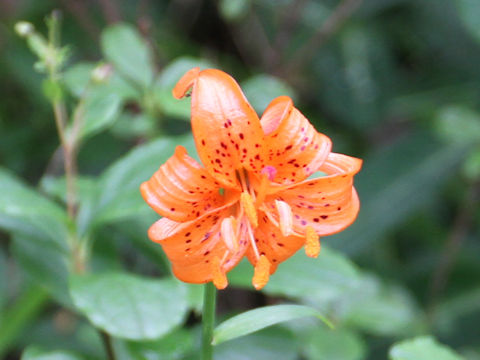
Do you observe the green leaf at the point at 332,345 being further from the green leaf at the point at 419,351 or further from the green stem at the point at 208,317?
the green stem at the point at 208,317

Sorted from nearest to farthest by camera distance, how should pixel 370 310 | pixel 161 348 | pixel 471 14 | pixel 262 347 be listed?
1. pixel 161 348
2. pixel 262 347
3. pixel 370 310
4. pixel 471 14

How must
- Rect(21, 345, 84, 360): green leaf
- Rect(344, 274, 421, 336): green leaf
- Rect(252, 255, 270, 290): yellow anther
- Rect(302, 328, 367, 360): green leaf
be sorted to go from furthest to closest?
Rect(344, 274, 421, 336): green leaf < Rect(302, 328, 367, 360): green leaf < Rect(21, 345, 84, 360): green leaf < Rect(252, 255, 270, 290): yellow anther

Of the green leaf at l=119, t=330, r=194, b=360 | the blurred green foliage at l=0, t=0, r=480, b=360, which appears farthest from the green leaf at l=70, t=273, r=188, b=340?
the green leaf at l=119, t=330, r=194, b=360

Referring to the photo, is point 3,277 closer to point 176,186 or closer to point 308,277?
point 308,277

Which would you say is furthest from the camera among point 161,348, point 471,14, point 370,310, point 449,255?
point 449,255

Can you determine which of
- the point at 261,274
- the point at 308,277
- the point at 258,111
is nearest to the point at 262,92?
the point at 258,111

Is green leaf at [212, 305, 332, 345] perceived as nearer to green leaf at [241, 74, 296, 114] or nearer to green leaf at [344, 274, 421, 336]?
green leaf at [344, 274, 421, 336]

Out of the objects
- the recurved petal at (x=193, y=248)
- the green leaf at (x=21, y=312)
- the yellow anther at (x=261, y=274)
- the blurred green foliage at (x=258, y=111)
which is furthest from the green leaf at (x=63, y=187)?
the yellow anther at (x=261, y=274)
